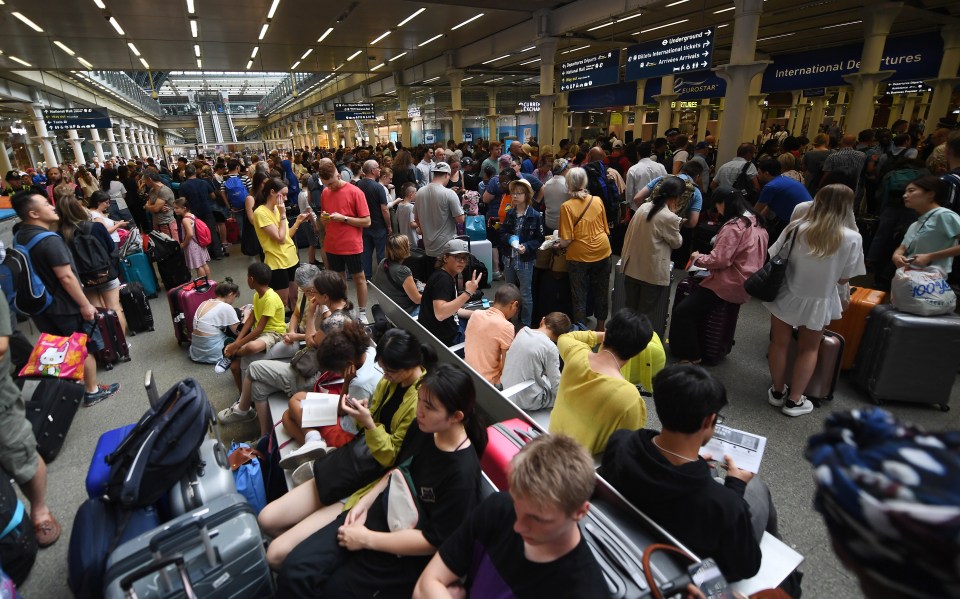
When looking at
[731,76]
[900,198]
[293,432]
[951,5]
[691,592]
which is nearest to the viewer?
[691,592]

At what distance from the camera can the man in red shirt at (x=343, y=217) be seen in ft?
16.7

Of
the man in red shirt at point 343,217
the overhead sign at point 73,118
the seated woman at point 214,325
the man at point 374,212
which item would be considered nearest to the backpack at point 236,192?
the man at point 374,212

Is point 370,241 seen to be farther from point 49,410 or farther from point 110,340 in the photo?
point 49,410

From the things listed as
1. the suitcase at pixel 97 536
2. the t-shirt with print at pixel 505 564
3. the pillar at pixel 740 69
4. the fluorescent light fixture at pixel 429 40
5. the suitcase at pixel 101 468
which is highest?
the fluorescent light fixture at pixel 429 40

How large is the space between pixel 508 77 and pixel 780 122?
50.5 feet

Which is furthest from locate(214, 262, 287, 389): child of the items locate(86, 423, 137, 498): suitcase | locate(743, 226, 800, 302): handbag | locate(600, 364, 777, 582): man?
locate(743, 226, 800, 302): handbag

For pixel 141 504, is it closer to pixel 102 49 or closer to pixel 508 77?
pixel 102 49

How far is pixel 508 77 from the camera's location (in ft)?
71.2

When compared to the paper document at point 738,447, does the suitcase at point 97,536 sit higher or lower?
lower

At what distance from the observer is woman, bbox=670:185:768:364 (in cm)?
367

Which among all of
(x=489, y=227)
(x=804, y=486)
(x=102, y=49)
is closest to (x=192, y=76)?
(x=102, y=49)

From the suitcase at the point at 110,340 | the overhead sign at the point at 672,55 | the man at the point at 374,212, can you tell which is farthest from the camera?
the overhead sign at the point at 672,55

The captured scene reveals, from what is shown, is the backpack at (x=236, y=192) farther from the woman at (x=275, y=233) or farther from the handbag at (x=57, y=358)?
the handbag at (x=57, y=358)

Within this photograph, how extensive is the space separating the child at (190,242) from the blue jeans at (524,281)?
3.97 metres
